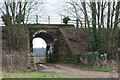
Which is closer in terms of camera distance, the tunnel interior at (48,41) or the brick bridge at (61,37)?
the brick bridge at (61,37)

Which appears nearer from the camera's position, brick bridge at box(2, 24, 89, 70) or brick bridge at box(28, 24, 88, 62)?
brick bridge at box(2, 24, 89, 70)

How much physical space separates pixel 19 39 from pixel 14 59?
5.82m

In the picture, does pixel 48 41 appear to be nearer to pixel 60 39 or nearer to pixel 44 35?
pixel 44 35

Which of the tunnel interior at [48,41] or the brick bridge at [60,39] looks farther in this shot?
the tunnel interior at [48,41]

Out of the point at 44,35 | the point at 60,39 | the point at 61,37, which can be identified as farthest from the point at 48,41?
the point at 61,37

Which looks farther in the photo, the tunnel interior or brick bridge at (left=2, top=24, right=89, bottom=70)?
the tunnel interior

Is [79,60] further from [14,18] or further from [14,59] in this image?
[14,59]

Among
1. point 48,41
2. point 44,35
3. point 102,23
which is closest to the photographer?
point 102,23

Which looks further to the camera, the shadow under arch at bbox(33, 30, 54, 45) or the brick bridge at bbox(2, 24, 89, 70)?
the shadow under arch at bbox(33, 30, 54, 45)

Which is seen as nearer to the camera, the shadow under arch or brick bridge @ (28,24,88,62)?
brick bridge @ (28,24,88,62)

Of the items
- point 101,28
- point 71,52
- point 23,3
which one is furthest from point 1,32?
point 101,28

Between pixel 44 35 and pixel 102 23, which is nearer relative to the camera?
pixel 102 23

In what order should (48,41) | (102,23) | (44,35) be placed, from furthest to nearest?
(48,41) → (44,35) → (102,23)

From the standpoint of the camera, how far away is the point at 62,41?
97.2ft
